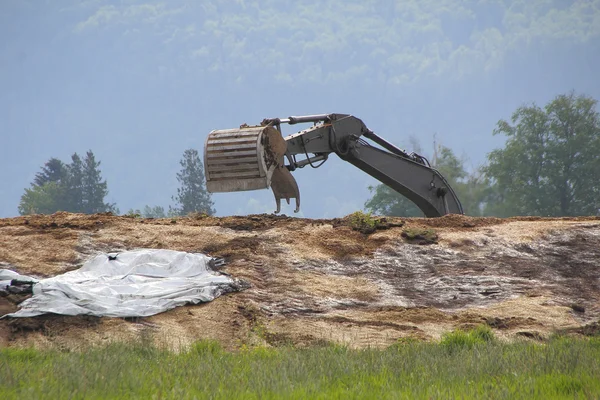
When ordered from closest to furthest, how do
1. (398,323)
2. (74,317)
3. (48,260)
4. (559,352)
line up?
(559,352) < (74,317) < (398,323) < (48,260)

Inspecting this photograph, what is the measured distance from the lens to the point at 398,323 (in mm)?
11234

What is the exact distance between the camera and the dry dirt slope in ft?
34.3

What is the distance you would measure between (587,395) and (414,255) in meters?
8.15

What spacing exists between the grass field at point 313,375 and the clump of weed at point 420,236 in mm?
5853

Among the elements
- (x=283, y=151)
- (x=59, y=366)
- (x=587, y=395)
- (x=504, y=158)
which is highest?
(x=504, y=158)

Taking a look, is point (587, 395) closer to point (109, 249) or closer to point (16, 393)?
point (16, 393)

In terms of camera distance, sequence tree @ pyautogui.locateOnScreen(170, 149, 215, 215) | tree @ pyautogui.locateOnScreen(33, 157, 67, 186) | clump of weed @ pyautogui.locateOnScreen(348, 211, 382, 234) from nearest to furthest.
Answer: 1. clump of weed @ pyautogui.locateOnScreen(348, 211, 382, 234)
2. tree @ pyautogui.locateOnScreen(170, 149, 215, 215)
3. tree @ pyautogui.locateOnScreen(33, 157, 67, 186)

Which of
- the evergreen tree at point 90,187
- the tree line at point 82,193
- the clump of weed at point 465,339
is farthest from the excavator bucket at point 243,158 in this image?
the evergreen tree at point 90,187

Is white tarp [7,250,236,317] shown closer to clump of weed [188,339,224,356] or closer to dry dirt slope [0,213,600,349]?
dry dirt slope [0,213,600,349]

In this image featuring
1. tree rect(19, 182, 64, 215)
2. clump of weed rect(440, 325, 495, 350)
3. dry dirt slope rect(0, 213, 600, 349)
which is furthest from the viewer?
tree rect(19, 182, 64, 215)

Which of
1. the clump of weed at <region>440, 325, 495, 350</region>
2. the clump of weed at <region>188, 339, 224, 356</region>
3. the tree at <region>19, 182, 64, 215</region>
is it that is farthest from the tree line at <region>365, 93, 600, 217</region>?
the clump of weed at <region>188, 339, 224, 356</region>

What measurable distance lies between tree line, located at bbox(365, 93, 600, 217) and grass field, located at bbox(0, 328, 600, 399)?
186 ft

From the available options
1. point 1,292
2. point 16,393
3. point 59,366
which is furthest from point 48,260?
point 16,393

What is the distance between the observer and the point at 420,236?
1432 centimetres
